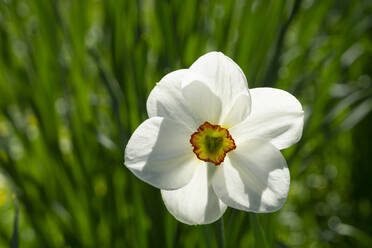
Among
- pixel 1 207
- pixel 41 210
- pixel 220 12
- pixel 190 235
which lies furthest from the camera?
pixel 1 207

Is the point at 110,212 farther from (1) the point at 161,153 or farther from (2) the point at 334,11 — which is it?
(2) the point at 334,11

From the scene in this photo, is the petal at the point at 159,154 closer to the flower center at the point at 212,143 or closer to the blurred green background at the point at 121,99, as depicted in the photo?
the flower center at the point at 212,143

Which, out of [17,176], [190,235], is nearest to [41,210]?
[17,176]

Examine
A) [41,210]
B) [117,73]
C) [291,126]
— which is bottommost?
[41,210]

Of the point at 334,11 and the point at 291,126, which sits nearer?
the point at 291,126

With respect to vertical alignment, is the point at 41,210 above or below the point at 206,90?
below
